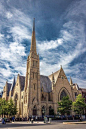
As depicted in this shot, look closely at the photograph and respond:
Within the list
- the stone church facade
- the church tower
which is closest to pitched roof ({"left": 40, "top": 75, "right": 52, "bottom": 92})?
the stone church facade

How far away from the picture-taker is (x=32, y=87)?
153 ft

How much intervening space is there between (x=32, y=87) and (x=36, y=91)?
8.00ft

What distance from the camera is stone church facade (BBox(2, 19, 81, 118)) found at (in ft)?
146

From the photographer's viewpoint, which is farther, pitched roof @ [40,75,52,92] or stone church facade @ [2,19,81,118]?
pitched roof @ [40,75,52,92]

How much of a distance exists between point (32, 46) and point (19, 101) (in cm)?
2545

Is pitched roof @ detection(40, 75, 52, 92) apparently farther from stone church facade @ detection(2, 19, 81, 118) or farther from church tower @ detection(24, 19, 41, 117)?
church tower @ detection(24, 19, 41, 117)

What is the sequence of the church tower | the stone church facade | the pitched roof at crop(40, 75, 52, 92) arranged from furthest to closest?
1. the pitched roof at crop(40, 75, 52, 92)
2. the stone church facade
3. the church tower

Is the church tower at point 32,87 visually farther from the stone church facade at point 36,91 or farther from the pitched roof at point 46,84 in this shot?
the pitched roof at point 46,84

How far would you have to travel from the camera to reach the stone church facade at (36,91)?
4453 centimetres

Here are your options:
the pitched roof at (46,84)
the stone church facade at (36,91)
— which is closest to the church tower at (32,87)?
the stone church facade at (36,91)

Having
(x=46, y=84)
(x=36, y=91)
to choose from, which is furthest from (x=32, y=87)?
(x=46, y=84)

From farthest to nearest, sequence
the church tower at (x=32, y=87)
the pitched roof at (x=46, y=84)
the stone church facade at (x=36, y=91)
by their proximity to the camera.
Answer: the pitched roof at (x=46, y=84), the stone church facade at (x=36, y=91), the church tower at (x=32, y=87)

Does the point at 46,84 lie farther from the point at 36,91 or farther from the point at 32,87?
the point at 32,87

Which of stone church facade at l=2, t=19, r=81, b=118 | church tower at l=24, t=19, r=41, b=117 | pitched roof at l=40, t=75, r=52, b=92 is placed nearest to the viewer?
church tower at l=24, t=19, r=41, b=117
